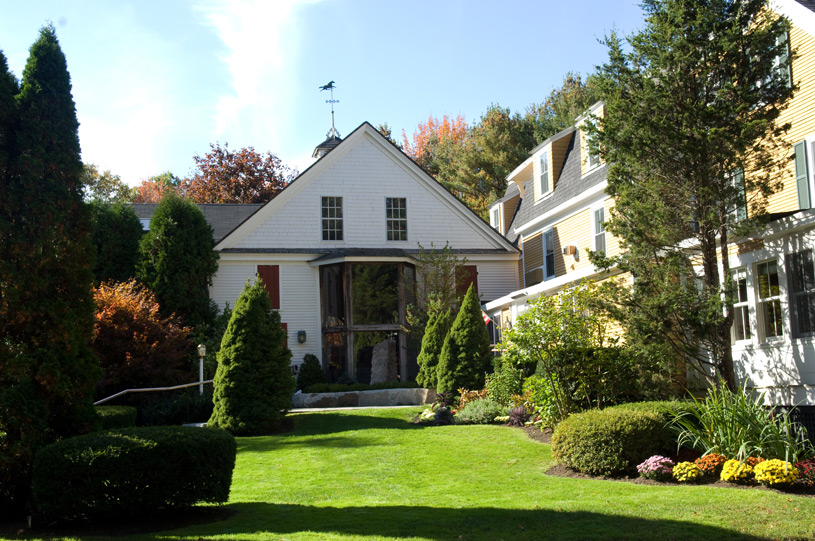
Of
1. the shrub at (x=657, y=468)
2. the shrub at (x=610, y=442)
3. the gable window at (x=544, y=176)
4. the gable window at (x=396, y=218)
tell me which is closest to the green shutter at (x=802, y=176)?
the shrub at (x=610, y=442)

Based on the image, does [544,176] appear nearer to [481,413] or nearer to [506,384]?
[506,384]

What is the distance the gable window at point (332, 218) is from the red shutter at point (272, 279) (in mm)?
2152

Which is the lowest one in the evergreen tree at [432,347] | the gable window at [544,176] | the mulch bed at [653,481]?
the mulch bed at [653,481]

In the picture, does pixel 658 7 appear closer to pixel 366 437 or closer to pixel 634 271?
pixel 634 271

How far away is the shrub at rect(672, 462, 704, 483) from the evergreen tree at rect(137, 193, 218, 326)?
16822 millimetres

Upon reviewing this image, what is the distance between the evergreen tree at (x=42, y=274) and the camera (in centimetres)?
803

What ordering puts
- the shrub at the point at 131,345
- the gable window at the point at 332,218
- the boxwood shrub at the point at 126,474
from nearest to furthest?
the boxwood shrub at the point at 126,474, the shrub at the point at 131,345, the gable window at the point at 332,218

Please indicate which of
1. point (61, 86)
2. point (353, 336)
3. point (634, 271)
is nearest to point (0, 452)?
point (61, 86)

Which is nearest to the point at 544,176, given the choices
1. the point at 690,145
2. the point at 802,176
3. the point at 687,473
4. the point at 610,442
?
the point at 802,176

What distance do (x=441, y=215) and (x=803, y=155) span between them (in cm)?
1511

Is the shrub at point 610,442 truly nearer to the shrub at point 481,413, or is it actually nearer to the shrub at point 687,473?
the shrub at point 687,473

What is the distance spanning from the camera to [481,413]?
15.2 m

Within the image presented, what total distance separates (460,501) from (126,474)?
360cm

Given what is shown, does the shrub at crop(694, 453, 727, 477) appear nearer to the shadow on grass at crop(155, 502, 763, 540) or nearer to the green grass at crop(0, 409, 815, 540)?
the green grass at crop(0, 409, 815, 540)
